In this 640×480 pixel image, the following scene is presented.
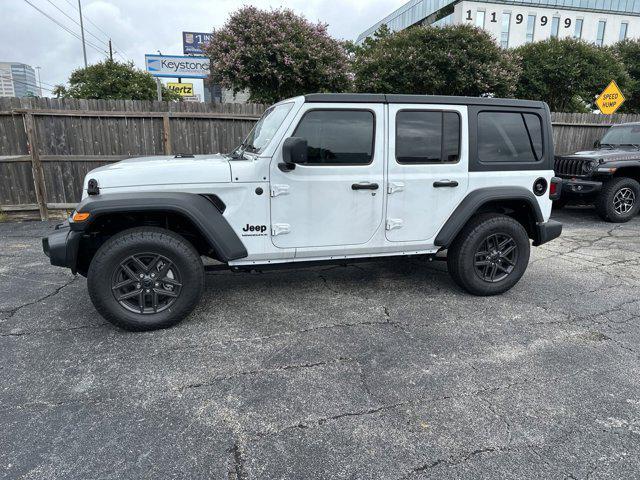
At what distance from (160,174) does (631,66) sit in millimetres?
17473

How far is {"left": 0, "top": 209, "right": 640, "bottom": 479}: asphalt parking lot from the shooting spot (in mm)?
2145

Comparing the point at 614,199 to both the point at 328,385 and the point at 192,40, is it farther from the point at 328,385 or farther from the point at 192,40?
the point at 192,40

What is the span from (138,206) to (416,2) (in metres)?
69.7

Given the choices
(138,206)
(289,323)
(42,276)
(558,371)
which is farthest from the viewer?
(42,276)

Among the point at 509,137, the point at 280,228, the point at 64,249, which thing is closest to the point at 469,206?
the point at 509,137

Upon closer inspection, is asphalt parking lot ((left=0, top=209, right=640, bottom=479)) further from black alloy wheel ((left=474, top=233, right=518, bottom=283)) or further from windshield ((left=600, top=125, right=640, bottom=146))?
windshield ((left=600, top=125, right=640, bottom=146))

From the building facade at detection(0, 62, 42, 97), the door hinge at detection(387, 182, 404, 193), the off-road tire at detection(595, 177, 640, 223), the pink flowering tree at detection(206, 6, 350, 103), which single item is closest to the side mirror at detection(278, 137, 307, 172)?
the door hinge at detection(387, 182, 404, 193)

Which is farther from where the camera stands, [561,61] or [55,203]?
[561,61]

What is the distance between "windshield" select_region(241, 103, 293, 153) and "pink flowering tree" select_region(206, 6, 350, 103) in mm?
5463

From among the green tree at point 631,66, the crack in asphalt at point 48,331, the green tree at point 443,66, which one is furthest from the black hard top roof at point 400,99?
the green tree at point 631,66

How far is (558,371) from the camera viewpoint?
2975 millimetres

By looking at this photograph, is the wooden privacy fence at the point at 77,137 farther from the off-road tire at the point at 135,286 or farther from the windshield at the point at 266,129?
the off-road tire at the point at 135,286

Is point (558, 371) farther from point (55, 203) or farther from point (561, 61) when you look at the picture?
point (561, 61)

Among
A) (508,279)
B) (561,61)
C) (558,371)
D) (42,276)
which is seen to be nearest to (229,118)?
(42,276)
